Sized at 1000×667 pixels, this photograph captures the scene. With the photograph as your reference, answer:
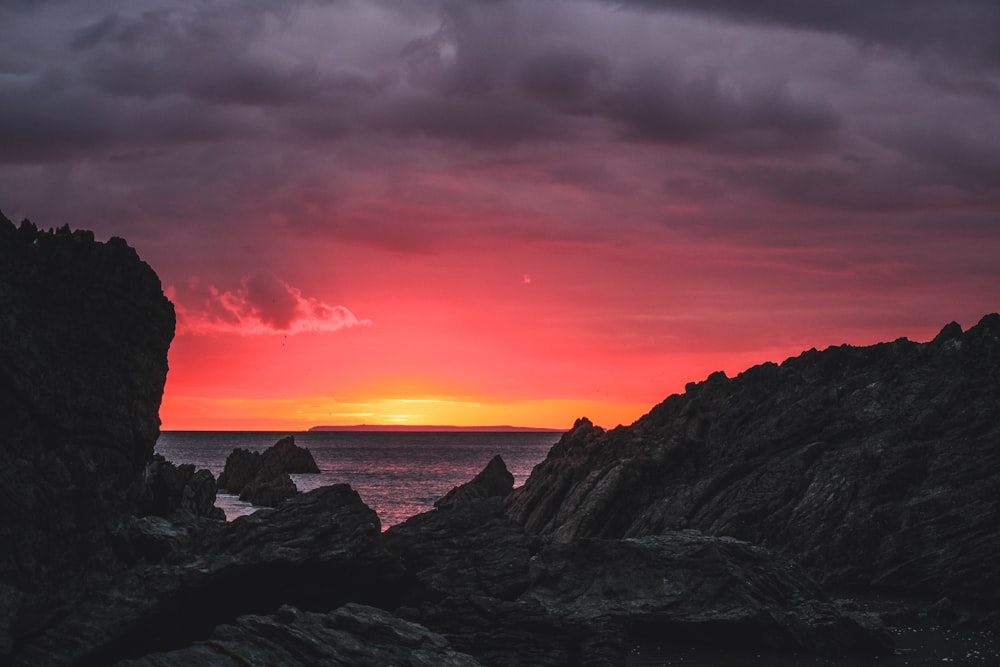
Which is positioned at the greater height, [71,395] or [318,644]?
[71,395]

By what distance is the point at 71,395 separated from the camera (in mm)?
36344

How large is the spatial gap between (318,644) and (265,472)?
405ft

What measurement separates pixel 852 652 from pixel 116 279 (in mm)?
30058

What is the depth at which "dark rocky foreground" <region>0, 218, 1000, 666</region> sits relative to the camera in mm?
26609

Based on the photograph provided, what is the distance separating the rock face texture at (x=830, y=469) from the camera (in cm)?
4959

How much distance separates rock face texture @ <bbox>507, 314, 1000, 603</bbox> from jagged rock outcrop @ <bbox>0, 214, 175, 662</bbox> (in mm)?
29347

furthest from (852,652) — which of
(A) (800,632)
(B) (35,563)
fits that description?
(B) (35,563)

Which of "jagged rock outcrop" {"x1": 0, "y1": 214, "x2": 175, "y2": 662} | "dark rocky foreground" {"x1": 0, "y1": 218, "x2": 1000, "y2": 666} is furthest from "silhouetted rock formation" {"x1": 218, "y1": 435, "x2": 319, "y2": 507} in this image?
"jagged rock outcrop" {"x1": 0, "y1": 214, "x2": 175, "y2": 662}

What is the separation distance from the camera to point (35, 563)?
33438 millimetres

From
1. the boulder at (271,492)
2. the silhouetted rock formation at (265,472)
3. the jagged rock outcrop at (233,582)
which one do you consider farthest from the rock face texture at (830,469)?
the silhouetted rock formation at (265,472)

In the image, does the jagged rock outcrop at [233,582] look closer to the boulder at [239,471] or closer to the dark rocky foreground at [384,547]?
the dark rocky foreground at [384,547]

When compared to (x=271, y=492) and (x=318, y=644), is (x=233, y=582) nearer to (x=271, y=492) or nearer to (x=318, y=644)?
(x=318, y=644)

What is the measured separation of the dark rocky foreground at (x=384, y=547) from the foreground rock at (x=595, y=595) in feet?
0.27

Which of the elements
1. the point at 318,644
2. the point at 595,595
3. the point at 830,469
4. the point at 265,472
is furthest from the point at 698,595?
the point at 265,472
